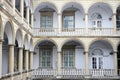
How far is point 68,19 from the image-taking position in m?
25.8

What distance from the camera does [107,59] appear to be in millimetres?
25500

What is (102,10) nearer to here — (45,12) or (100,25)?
(100,25)

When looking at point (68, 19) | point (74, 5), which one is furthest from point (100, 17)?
point (68, 19)

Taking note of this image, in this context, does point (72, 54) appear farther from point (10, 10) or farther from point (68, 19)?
point (10, 10)

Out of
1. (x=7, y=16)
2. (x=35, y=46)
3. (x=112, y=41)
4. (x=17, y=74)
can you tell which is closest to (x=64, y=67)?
(x=35, y=46)

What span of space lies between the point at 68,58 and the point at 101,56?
3.31 m

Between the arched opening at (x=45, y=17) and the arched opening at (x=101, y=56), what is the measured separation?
4.49 m

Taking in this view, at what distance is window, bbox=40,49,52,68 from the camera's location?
2555 cm

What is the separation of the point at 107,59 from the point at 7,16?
552 inches

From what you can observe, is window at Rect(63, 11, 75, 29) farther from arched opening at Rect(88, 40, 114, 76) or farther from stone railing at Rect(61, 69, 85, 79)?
stone railing at Rect(61, 69, 85, 79)

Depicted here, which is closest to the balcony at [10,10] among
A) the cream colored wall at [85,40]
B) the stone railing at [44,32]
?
the stone railing at [44,32]

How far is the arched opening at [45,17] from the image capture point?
25655mm

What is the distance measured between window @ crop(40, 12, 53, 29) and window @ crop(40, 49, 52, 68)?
2.50 metres

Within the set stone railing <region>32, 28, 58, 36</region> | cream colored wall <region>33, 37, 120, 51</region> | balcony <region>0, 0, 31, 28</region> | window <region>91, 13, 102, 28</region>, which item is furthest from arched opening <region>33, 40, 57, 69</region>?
balcony <region>0, 0, 31, 28</region>
